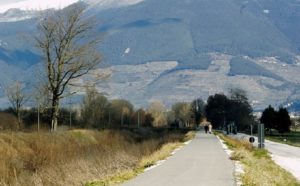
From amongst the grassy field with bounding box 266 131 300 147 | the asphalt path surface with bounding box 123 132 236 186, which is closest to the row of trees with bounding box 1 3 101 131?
the asphalt path surface with bounding box 123 132 236 186

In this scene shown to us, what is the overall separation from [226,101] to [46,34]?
129489 millimetres

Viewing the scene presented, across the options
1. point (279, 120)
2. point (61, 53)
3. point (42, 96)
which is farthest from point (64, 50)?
point (279, 120)

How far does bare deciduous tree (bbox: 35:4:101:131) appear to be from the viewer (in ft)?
159

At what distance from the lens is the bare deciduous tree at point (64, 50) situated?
48594 millimetres

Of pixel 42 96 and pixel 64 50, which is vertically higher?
pixel 64 50

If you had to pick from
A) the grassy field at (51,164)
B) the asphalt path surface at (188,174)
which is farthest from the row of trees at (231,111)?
the asphalt path surface at (188,174)

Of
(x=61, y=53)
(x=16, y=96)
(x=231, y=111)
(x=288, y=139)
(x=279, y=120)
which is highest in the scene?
(x=61, y=53)

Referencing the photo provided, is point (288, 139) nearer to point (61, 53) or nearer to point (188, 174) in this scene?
point (61, 53)

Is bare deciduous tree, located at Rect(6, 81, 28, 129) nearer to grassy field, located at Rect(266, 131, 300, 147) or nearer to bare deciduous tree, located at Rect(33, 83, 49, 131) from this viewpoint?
bare deciduous tree, located at Rect(33, 83, 49, 131)

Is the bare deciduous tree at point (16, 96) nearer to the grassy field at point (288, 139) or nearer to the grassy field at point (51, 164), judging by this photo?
the grassy field at point (288, 139)

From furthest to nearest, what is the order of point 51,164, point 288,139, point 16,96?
point 288,139
point 16,96
point 51,164

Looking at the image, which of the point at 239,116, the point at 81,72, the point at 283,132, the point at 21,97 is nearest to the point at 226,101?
the point at 239,116

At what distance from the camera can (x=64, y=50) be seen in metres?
49.8

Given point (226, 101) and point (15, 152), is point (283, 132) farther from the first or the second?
point (15, 152)
